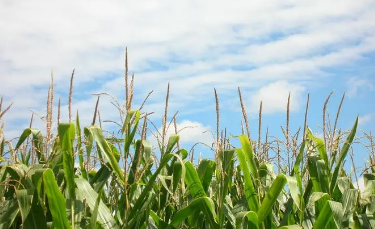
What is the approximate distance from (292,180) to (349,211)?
0.65m

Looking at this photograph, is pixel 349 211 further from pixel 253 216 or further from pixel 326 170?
pixel 253 216

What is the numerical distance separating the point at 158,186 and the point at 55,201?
936mm

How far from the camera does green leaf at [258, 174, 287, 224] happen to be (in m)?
3.79

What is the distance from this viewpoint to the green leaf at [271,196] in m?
3.79

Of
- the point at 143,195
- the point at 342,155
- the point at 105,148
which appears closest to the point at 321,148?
the point at 342,155

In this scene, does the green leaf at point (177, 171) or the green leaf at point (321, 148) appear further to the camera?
the green leaf at point (321, 148)

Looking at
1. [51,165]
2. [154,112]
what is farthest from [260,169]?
[51,165]

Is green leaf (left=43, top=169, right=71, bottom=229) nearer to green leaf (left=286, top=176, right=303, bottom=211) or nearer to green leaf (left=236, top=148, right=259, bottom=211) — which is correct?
green leaf (left=236, top=148, right=259, bottom=211)

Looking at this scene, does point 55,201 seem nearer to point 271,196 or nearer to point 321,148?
point 271,196

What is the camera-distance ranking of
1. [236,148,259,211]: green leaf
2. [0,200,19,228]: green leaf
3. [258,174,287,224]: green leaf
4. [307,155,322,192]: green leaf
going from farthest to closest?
[307,155,322,192]: green leaf
[236,148,259,211]: green leaf
[258,174,287,224]: green leaf
[0,200,19,228]: green leaf

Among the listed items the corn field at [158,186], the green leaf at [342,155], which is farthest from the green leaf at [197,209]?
the green leaf at [342,155]

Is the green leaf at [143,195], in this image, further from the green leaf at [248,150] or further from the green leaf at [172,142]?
the green leaf at [248,150]

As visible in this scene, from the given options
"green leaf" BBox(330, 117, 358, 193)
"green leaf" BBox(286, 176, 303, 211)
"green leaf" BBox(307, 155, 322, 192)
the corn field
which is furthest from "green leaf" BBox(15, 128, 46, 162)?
"green leaf" BBox(330, 117, 358, 193)

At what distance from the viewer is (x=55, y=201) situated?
3277mm
